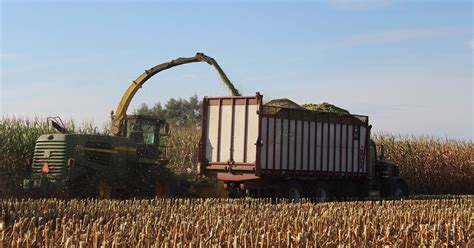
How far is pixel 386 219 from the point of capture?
12258 mm

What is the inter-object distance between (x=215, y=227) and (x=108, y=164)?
9278 mm

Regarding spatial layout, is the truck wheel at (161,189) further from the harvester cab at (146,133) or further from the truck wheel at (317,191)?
the truck wheel at (317,191)

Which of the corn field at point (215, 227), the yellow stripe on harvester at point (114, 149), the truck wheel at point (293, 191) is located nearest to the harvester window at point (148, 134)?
the yellow stripe on harvester at point (114, 149)

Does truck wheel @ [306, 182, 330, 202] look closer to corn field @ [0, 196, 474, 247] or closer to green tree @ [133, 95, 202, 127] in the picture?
corn field @ [0, 196, 474, 247]

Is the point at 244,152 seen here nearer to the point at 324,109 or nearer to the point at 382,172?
the point at 324,109

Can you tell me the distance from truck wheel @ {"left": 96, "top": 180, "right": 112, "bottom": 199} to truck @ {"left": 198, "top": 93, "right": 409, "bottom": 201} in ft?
7.36

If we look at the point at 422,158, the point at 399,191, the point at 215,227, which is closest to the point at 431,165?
the point at 422,158

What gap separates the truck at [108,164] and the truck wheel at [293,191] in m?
2.30

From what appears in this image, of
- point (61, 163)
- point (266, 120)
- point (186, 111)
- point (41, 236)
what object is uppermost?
point (186, 111)

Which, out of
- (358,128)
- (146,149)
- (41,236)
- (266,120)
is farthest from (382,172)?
(41,236)

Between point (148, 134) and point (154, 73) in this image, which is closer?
point (148, 134)

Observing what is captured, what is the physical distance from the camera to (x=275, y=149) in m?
18.4

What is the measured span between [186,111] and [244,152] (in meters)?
41.1

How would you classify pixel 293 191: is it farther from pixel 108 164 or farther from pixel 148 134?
pixel 108 164
